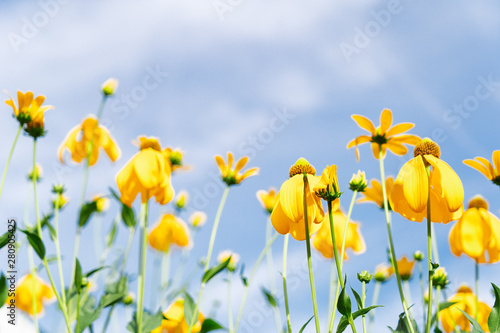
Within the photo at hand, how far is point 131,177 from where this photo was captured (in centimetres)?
156

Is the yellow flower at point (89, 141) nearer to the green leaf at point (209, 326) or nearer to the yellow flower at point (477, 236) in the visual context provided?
the green leaf at point (209, 326)

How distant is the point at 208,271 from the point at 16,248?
1.00 meters

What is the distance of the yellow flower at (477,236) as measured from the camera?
1.42m

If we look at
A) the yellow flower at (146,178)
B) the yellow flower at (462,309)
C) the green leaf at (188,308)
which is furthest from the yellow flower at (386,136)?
the yellow flower at (462,309)

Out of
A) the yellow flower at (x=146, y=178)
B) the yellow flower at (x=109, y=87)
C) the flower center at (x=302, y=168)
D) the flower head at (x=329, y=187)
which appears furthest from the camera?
the yellow flower at (x=109, y=87)

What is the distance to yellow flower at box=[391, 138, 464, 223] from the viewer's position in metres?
1.17

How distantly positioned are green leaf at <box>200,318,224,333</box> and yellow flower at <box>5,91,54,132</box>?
0.94 m

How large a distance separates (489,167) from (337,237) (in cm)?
70

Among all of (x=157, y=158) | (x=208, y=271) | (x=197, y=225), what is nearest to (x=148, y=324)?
(x=208, y=271)

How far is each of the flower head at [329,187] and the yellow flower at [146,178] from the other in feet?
1.94

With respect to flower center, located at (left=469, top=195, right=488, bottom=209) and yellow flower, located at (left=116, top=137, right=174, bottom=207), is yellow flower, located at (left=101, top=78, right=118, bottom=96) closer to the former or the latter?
yellow flower, located at (left=116, top=137, right=174, bottom=207)

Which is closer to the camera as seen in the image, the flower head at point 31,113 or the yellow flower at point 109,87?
the flower head at point 31,113

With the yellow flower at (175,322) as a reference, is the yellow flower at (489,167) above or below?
above

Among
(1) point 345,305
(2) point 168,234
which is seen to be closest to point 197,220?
(2) point 168,234
